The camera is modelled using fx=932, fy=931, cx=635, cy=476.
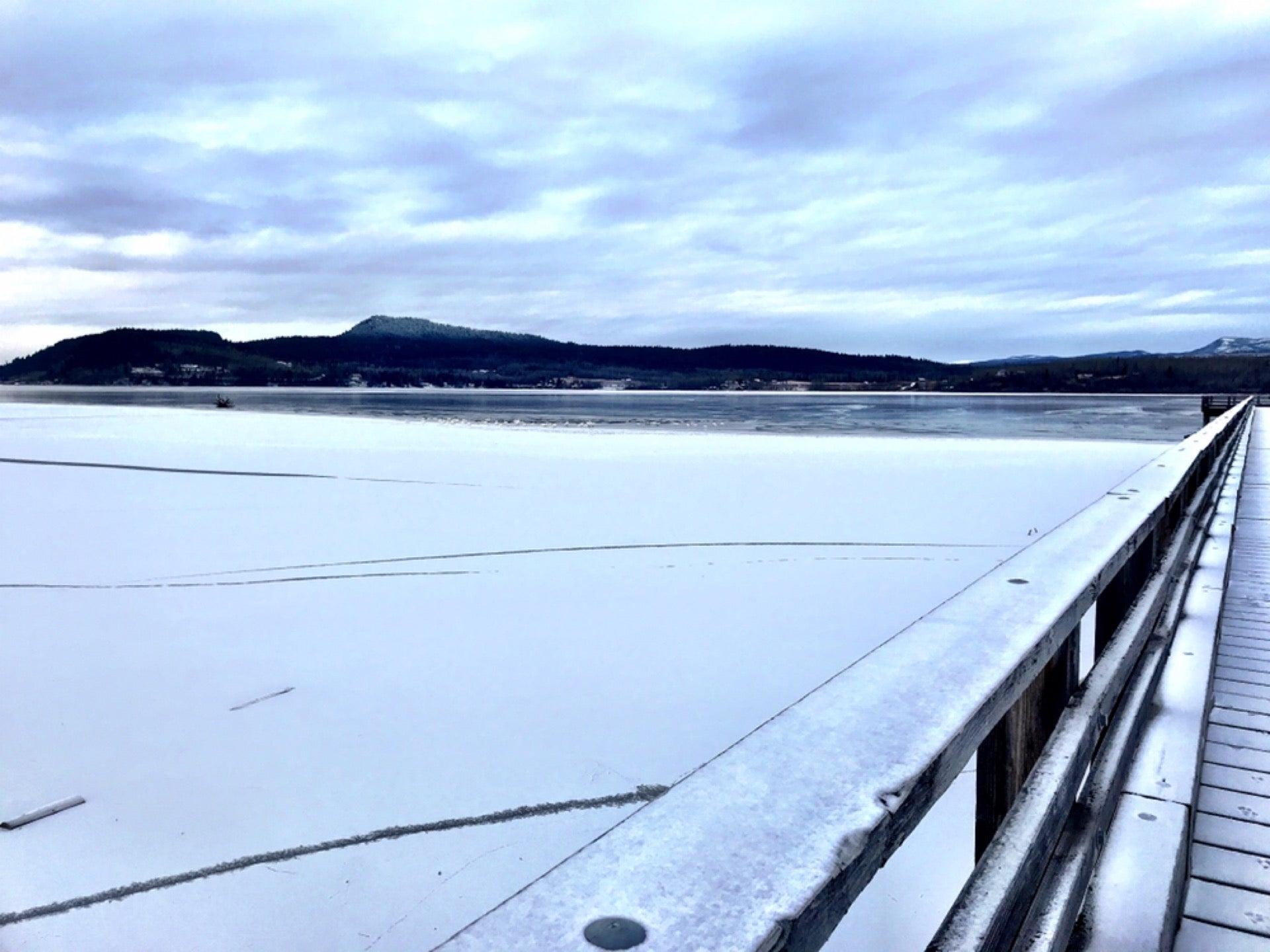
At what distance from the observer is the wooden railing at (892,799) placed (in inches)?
24.7

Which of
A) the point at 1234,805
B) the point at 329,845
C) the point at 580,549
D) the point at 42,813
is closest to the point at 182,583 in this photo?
the point at 580,549

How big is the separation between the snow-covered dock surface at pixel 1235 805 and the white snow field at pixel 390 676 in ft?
3.58

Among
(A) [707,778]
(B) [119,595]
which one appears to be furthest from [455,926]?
(B) [119,595]

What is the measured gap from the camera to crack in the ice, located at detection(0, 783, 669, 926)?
119 inches

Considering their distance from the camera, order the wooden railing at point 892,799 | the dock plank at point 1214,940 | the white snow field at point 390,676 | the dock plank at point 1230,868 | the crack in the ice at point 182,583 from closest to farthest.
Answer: the wooden railing at point 892,799 < the dock plank at point 1214,940 < the dock plank at point 1230,868 < the white snow field at point 390,676 < the crack in the ice at point 182,583

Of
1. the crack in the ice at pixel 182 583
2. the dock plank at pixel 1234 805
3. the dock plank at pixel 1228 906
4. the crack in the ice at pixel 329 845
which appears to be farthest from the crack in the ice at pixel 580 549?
the dock plank at pixel 1228 906

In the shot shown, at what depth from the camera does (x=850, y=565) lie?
8461 mm

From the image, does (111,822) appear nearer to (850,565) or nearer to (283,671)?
(283,671)

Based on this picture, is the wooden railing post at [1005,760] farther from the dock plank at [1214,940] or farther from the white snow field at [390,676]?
the white snow field at [390,676]

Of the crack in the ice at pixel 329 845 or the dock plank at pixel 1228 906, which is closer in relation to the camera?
the dock plank at pixel 1228 906

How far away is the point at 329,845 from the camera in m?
3.40

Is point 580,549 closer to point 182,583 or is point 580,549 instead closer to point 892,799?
point 182,583

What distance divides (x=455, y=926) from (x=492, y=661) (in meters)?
2.52

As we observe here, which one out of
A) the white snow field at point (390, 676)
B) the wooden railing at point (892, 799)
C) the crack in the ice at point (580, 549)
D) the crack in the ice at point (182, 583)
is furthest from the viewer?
the crack in the ice at point (580, 549)
